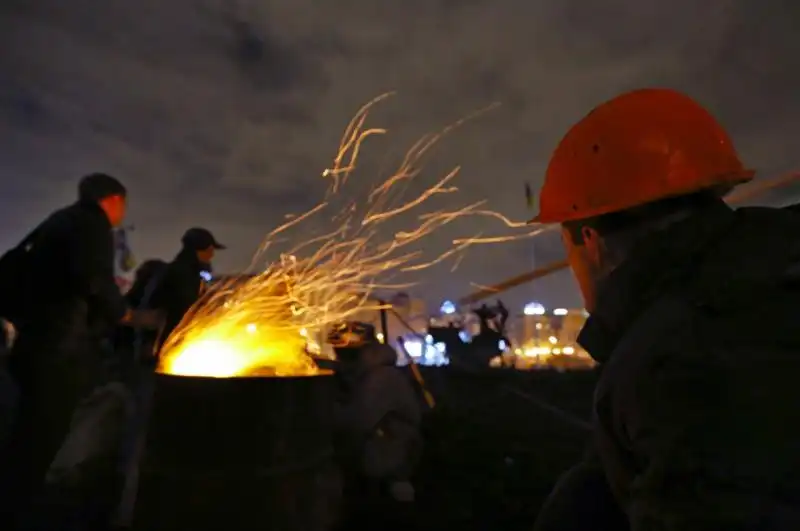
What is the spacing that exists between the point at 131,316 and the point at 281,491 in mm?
1752

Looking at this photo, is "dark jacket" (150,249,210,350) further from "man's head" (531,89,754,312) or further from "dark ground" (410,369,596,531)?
"man's head" (531,89,754,312)

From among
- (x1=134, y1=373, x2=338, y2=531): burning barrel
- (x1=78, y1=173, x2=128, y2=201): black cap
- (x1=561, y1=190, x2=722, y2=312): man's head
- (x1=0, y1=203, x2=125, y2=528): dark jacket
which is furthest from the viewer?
(x1=78, y1=173, x2=128, y2=201): black cap

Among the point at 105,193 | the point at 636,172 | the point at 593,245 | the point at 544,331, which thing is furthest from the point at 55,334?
the point at 544,331

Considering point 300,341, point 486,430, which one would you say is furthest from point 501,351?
point 300,341

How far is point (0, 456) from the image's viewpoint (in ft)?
8.98

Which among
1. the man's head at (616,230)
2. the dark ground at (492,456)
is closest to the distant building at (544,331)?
the dark ground at (492,456)

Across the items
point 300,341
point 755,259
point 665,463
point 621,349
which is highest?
point 300,341

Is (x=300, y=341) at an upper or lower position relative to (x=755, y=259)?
upper

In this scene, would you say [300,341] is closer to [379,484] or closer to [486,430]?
[379,484]

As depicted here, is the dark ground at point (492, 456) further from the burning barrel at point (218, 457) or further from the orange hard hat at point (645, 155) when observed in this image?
the orange hard hat at point (645, 155)

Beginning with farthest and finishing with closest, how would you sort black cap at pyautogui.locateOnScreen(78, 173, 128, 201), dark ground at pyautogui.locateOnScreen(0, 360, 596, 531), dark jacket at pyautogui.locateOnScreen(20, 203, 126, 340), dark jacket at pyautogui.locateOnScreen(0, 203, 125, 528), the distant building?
the distant building → dark ground at pyautogui.locateOnScreen(0, 360, 596, 531) → black cap at pyautogui.locateOnScreen(78, 173, 128, 201) → dark jacket at pyautogui.locateOnScreen(20, 203, 126, 340) → dark jacket at pyautogui.locateOnScreen(0, 203, 125, 528)

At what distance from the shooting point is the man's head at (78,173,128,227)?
3.09 metres

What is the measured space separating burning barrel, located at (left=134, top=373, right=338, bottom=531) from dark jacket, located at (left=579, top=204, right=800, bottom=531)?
4.66 feet

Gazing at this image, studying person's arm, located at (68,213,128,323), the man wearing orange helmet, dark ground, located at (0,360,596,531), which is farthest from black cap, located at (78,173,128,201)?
the man wearing orange helmet
